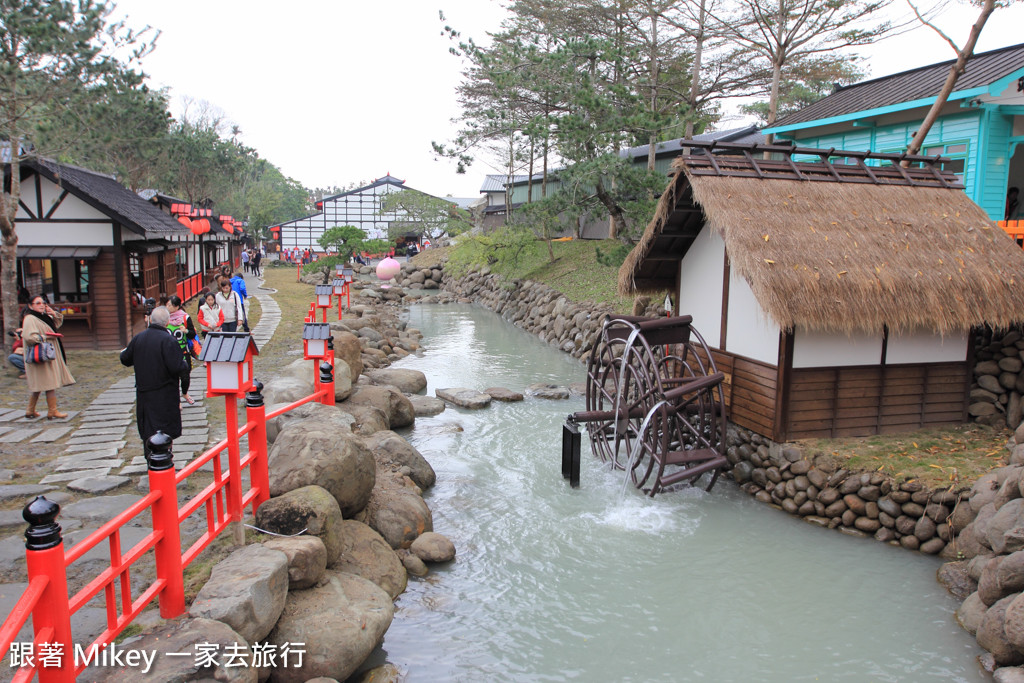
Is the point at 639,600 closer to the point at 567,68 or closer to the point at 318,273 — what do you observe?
the point at 567,68

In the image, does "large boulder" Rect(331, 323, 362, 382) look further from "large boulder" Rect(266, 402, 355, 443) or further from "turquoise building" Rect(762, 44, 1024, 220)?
"turquoise building" Rect(762, 44, 1024, 220)

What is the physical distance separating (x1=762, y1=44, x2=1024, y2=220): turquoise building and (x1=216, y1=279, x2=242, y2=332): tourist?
1338cm

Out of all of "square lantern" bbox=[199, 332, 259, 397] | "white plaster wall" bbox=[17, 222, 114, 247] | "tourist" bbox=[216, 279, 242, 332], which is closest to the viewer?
→ "square lantern" bbox=[199, 332, 259, 397]

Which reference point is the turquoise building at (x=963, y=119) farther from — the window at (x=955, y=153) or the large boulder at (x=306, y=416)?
the large boulder at (x=306, y=416)

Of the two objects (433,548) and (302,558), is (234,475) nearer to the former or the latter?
(302,558)

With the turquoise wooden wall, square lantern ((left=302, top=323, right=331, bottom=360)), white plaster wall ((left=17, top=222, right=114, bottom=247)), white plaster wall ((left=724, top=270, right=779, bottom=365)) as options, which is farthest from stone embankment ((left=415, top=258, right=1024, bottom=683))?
white plaster wall ((left=17, top=222, right=114, bottom=247))

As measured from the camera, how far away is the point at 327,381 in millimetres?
9539

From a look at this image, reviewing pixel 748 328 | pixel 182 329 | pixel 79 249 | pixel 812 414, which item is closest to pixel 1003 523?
pixel 812 414

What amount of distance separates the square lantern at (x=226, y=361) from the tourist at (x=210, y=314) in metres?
7.56

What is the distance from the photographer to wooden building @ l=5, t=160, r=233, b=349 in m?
14.8

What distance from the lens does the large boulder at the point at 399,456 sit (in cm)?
966

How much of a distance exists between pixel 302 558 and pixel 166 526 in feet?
4.00

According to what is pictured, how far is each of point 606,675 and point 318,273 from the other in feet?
120

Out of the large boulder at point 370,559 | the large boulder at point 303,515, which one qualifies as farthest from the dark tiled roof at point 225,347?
the large boulder at point 370,559
